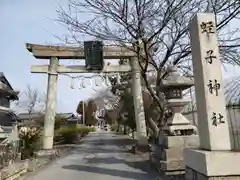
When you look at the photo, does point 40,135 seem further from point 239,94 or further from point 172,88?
point 239,94

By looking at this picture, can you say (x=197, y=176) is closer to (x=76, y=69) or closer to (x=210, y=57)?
(x=210, y=57)

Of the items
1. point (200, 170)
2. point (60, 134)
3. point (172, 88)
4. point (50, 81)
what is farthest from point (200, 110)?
point (60, 134)

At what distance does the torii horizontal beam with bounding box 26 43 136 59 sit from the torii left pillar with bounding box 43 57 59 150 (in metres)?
0.44

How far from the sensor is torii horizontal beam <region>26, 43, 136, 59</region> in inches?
668

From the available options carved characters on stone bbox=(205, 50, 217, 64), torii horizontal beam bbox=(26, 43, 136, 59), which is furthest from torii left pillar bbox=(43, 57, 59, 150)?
carved characters on stone bbox=(205, 50, 217, 64)

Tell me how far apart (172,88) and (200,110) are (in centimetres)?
341

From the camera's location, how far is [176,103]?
1038cm

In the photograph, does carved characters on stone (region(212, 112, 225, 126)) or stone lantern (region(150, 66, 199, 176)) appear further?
stone lantern (region(150, 66, 199, 176))

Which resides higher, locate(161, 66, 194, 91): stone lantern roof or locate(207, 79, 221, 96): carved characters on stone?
locate(161, 66, 194, 91): stone lantern roof

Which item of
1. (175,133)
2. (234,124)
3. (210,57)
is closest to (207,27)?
(210,57)

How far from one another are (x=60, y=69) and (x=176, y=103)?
9.39 metres

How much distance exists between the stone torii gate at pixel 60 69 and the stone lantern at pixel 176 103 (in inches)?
284

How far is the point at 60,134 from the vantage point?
28250 millimetres

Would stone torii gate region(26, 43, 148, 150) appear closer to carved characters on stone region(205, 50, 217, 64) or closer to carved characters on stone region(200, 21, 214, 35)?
carved characters on stone region(200, 21, 214, 35)
